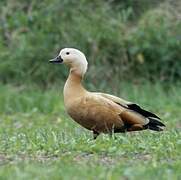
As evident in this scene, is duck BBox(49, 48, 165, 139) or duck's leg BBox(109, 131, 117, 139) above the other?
duck BBox(49, 48, 165, 139)

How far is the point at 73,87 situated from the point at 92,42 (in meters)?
6.50

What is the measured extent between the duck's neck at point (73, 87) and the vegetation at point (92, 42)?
20.1 ft

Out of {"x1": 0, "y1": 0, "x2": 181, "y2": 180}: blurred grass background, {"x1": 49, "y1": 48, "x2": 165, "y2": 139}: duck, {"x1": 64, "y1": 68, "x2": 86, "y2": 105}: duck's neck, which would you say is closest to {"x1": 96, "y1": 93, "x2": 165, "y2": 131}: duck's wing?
{"x1": 49, "y1": 48, "x2": 165, "y2": 139}: duck

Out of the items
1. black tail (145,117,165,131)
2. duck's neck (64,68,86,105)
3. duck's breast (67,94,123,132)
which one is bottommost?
black tail (145,117,165,131)

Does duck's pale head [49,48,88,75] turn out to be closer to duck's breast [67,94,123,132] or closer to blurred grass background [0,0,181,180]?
duck's breast [67,94,123,132]

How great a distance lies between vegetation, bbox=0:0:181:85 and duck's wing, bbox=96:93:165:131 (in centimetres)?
645

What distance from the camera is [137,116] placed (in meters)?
8.42

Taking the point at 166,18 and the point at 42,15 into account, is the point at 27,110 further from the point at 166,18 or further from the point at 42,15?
the point at 166,18

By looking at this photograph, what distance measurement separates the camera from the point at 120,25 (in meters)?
15.4

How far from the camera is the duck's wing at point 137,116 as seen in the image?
27.5 feet

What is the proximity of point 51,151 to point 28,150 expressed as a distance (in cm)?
23

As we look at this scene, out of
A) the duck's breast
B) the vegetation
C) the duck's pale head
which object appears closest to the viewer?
the duck's breast

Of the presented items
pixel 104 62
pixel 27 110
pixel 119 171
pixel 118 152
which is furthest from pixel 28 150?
pixel 104 62

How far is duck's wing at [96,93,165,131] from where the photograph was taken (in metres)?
8.38
